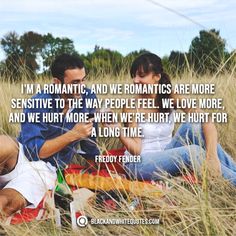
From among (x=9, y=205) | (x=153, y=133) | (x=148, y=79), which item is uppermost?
(x=148, y=79)

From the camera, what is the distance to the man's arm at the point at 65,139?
7.59ft

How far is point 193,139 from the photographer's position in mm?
2350

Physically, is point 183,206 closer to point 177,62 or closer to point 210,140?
point 210,140

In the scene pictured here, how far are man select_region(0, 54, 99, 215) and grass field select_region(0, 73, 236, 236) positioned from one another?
6 centimetres

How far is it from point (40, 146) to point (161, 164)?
1.51 ft

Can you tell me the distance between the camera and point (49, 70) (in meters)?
2.35

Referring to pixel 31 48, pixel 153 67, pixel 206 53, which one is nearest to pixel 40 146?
pixel 31 48

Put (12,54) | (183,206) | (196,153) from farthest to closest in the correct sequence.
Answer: (12,54)
(196,153)
(183,206)

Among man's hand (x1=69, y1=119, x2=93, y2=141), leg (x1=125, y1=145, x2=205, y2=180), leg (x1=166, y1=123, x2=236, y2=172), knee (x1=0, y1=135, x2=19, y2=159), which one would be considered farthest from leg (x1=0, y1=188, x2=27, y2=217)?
leg (x1=166, y1=123, x2=236, y2=172)

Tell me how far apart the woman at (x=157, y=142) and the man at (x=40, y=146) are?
0.18m

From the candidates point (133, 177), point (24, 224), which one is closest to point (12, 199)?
point (24, 224)

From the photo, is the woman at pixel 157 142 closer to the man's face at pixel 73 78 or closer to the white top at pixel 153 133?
the white top at pixel 153 133

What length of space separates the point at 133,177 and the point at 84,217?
26cm

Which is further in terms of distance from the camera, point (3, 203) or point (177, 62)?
point (177, 62)
